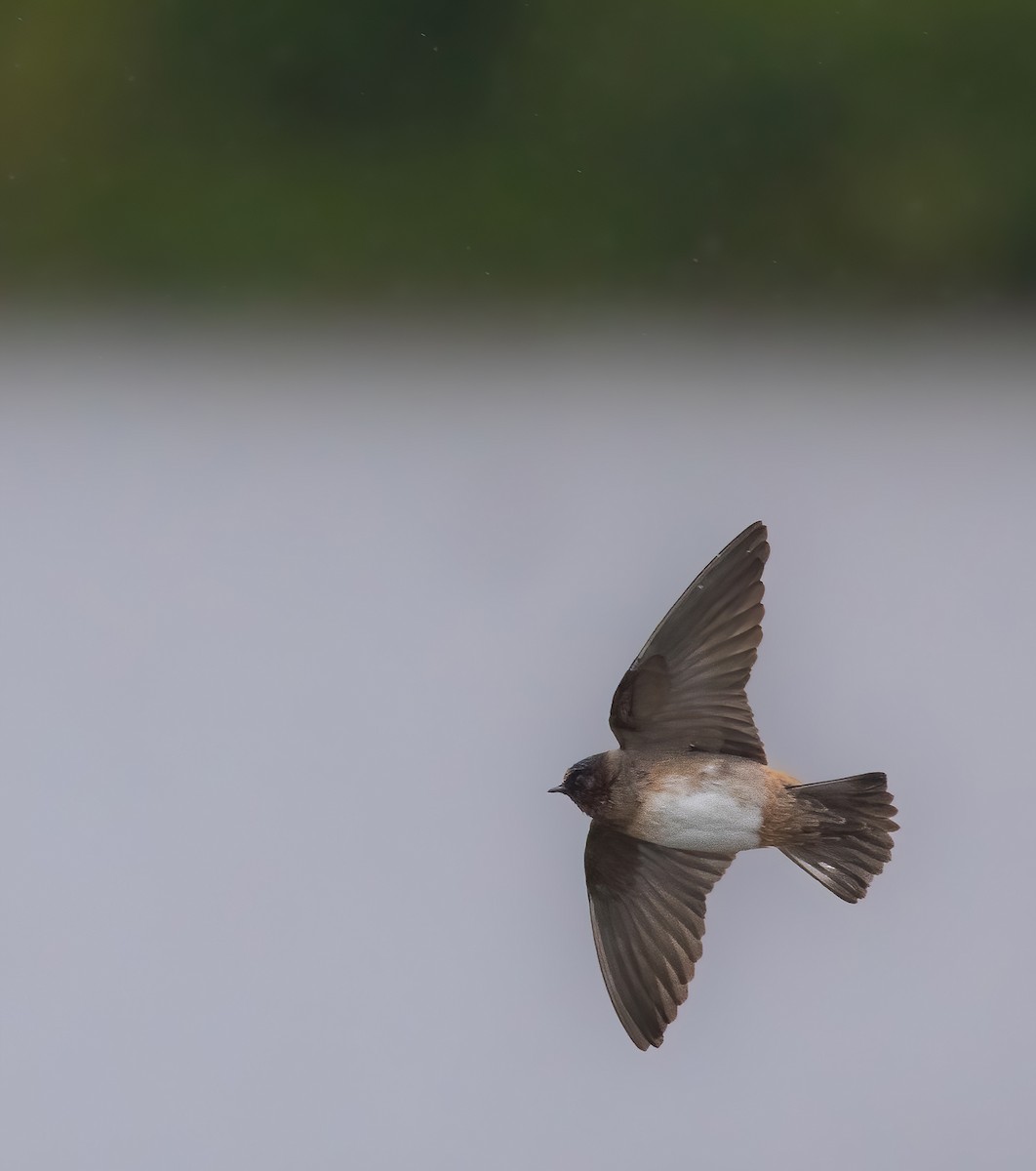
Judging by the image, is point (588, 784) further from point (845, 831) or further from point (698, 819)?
point (845, 831)

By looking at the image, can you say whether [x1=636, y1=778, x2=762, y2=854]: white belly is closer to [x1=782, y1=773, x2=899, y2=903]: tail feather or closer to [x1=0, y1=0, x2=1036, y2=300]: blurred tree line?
[x1=782, y1=773, x2=899, y2=903]: tail feather

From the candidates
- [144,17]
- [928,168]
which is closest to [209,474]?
[144,17]

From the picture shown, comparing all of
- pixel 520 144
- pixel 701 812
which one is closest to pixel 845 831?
pixel 701 812

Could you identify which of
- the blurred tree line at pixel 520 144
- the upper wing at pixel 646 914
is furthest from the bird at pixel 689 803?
the blurred tree line at pixel 520 144

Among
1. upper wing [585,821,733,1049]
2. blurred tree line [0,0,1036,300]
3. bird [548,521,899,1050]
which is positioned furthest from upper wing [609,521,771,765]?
blurred tree line [0,0,1036,300]

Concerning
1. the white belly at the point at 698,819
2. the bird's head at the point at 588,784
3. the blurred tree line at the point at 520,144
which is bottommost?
the white belly at the point at 698,819

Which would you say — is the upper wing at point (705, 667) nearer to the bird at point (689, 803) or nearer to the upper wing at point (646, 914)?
the bird at point (689, 803)

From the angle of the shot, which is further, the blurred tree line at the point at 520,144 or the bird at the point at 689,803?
the blurred tree line at the point at 520,144
